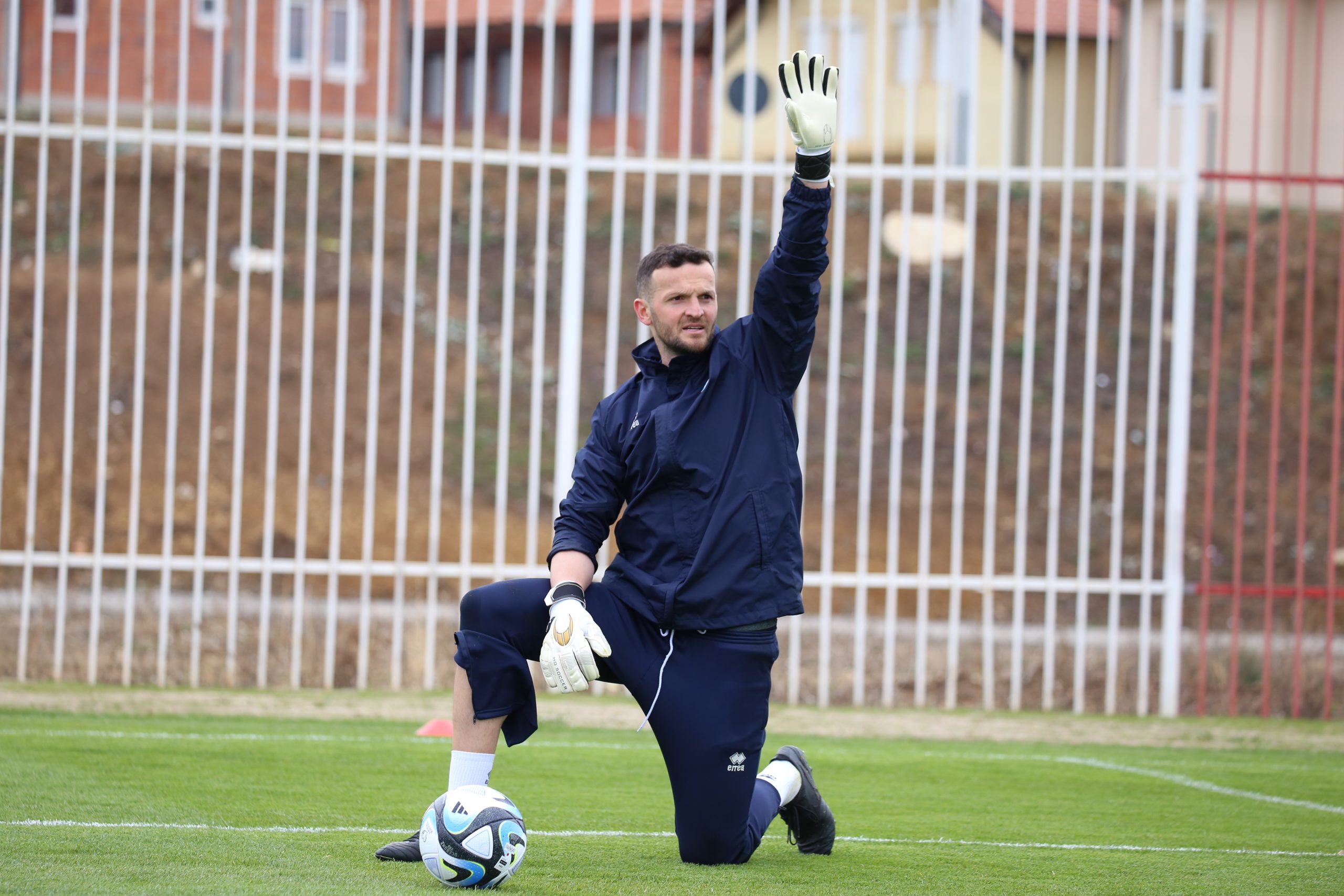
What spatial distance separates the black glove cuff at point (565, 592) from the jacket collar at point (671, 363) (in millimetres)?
665

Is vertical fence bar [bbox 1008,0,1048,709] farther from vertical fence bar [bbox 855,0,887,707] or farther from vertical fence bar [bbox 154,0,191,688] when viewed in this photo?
vertical fence bar [bbox 154,0,191,688]

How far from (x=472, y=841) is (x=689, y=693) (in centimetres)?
70

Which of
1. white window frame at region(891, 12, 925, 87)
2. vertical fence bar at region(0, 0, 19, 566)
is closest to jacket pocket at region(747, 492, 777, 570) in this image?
vertical fence bar at region(0, 0, 19, 566)

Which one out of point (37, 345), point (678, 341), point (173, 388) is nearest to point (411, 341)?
point (173, 388)

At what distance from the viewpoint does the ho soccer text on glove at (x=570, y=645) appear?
3.45 m

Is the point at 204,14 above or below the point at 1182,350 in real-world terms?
above

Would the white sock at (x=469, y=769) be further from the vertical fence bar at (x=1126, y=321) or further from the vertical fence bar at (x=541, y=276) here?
the vertical fence bar at (x=1126, y=321)

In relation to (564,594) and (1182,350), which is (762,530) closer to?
(564,594)

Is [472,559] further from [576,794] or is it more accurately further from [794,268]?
[794,268]

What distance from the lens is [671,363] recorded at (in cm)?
397

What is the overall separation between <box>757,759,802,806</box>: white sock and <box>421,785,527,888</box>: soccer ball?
81 cm

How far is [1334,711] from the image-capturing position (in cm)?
826

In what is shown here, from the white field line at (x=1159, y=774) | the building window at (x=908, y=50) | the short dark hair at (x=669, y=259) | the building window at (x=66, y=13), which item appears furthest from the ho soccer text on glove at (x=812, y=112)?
the building window at (x=66, y=13)

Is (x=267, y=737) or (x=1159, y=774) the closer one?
(x=1159, y=774)
